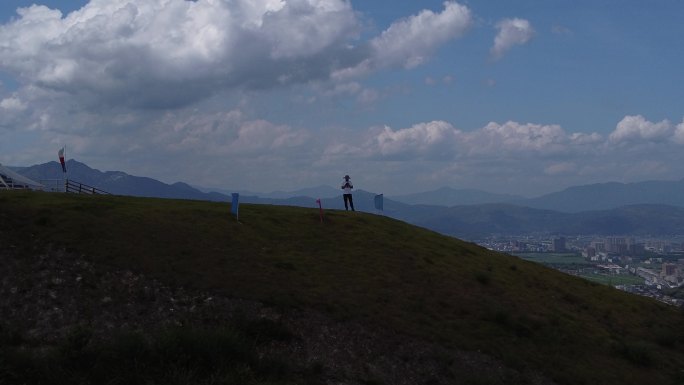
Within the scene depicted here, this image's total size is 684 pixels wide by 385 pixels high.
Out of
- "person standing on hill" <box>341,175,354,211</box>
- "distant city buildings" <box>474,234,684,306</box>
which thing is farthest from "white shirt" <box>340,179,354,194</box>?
"distant city buildings" <box>474,234,684,306</box>

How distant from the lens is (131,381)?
16.6 m

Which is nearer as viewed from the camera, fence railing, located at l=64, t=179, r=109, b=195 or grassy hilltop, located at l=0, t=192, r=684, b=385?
grassy hilltop, located at l=0, t=192, r=684, b=385

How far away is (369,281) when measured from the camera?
27.9 meters

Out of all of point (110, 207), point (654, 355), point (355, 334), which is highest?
point (110, 207)

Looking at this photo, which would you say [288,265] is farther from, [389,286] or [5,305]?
[5,305]

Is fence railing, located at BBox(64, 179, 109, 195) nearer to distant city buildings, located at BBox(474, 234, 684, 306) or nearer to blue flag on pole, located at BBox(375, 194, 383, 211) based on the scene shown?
blue flag on pole, located at BBox(375, 194, 383, 211)

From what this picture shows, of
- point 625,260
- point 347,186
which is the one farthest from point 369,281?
point 625,260

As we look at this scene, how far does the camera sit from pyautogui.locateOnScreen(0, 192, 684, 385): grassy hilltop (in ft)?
78.1

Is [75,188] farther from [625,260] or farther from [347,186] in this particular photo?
[625,260]

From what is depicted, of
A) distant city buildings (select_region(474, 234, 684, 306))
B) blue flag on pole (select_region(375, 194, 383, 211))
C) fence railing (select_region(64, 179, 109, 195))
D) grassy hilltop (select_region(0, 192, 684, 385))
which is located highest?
fence railing (select_region(64, 179, 109, 195))

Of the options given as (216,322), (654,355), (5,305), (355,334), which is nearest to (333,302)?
(355,334)

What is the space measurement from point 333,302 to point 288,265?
152 inches

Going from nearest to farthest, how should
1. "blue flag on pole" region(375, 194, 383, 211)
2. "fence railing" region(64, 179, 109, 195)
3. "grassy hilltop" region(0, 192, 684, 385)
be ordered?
1. "grassy hilltop" region(0, 192, 684, 385)
2. "fence railing" region(64, 179, 109, 195)
3. "blue flag on pole" region(375, 194, 383, 211)

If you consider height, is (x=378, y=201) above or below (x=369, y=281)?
above
